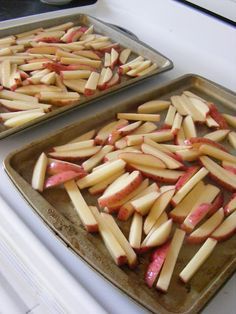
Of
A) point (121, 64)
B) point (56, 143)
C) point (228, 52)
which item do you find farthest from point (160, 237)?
point (228, 52)

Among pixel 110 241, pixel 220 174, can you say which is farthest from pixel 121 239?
pixel 220 174

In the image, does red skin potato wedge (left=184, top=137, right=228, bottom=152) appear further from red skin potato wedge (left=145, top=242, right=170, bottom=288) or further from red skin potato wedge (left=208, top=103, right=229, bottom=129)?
red skin potato wedge (left=145, top=242, right=170, bottom=288)

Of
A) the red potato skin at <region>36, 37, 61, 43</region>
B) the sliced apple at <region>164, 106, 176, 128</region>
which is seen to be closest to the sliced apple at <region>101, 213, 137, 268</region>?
the sliced apple at <region>164, 106, 176, 128</region>

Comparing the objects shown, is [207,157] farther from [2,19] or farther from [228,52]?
[2,19]

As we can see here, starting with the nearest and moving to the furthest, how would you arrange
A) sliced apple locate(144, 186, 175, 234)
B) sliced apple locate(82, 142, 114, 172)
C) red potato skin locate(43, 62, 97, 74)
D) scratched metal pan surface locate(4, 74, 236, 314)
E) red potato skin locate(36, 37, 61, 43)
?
scratched metal pan surface locate(4, 74, 236, 314) → sliced apple locate(144, 186, 175, 234) → sliced apple locate(82, 142, 114, 172) → red potato skin locate(43, 62, 97, 74) → red potato skin locate(36, 37, 61, 43)

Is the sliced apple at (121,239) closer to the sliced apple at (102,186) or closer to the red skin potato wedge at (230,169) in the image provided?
the sliced apple at (102,186)

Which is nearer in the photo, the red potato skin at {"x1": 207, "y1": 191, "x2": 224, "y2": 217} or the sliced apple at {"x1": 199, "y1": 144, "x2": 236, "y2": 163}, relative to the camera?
the red potato skin at {"x1": 207, "y1": 191, "x2": 224, "y2": 217}

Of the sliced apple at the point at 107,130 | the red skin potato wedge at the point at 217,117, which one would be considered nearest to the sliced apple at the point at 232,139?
the red skin potato wedge at the point at 217,117

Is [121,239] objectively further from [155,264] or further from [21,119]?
[21,119]
